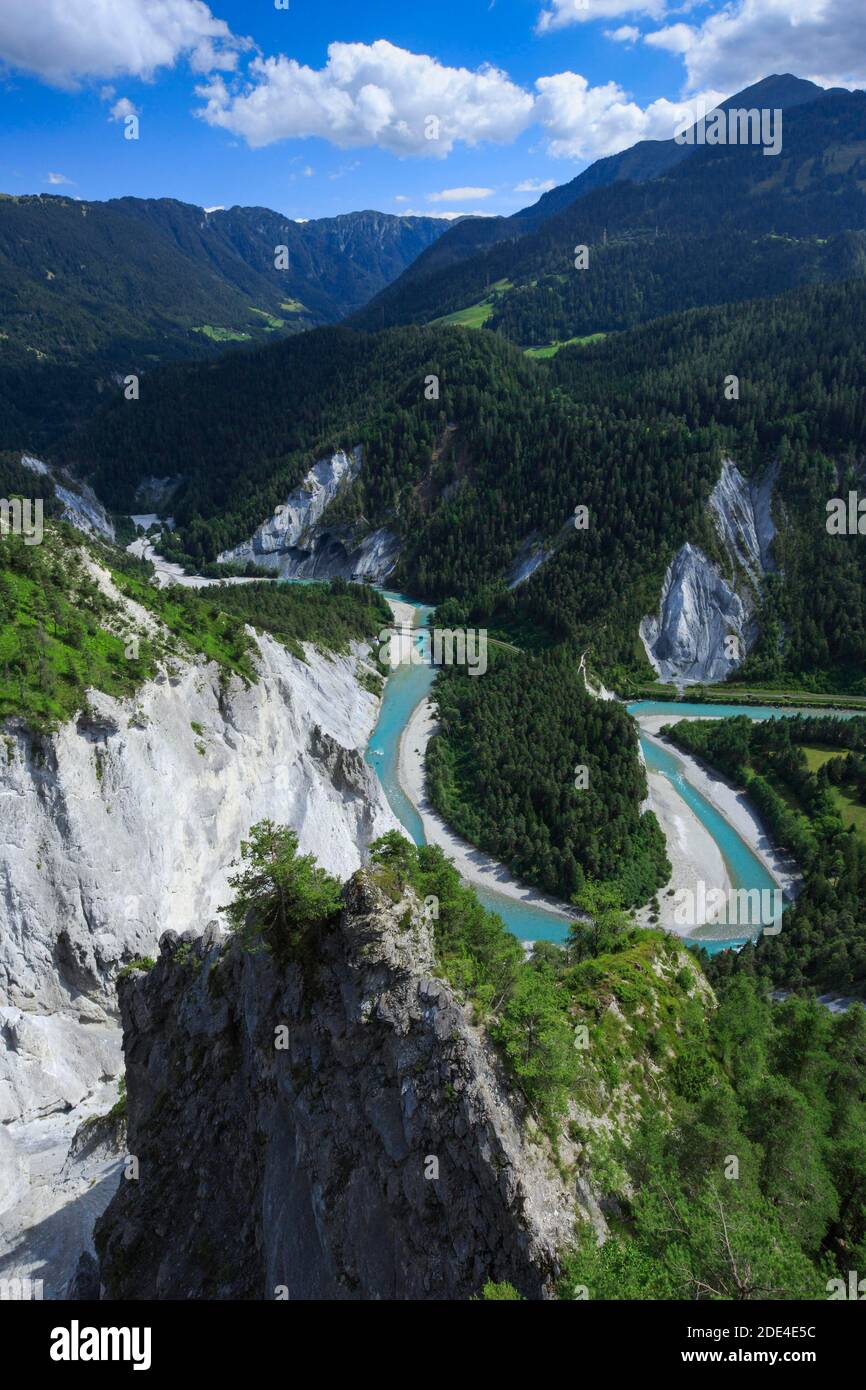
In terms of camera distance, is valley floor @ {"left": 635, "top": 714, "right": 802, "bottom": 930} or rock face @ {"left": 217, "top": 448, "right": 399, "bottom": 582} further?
rock face @ {"left": 217, "top": 448, "right": 399, "bottom": 582}

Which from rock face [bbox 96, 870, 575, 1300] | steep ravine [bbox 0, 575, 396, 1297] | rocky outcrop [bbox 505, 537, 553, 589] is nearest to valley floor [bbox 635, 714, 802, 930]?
steep ravine [bbox 0, 575, 396, 1297]

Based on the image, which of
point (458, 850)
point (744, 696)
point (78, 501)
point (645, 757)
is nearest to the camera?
point (458, 850)

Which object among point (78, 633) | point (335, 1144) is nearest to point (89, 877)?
point (78, 633)

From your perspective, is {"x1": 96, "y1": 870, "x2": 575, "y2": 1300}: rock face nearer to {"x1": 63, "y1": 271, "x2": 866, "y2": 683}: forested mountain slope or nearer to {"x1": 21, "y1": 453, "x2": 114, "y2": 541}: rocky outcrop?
{"x1": 63, "y1": 271, "x2": 866, "y2": 683}: forested mountain slope

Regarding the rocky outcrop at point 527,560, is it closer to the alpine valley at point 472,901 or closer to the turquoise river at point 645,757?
the alpine valley at point 472,901

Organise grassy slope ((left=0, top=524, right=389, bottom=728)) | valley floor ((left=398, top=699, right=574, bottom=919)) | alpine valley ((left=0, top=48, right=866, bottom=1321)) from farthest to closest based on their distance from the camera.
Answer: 1. valley floor ((left=398, top=699, right=574, bottom=919))
2. grassy slope ((left=0, top=524, right=389, bottom=728))
3. alpine valley ((left=0, top=48, right=866, bottom=1321))

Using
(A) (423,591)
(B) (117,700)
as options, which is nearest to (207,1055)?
(B) (117,700)

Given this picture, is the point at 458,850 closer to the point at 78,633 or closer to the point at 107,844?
the point at 107,844
